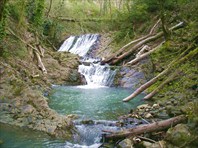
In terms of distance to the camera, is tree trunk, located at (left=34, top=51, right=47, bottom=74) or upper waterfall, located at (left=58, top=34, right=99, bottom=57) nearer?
tree trunk, located at (left=34, top=51, right=47, bottom=74)

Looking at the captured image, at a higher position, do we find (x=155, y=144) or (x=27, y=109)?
(x=27, y=109)

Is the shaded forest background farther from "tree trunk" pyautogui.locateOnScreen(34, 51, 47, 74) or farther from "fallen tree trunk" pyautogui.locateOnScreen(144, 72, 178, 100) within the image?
"tree trunk" pyautogui.locateOnScreen(34, 51, 47, 74)

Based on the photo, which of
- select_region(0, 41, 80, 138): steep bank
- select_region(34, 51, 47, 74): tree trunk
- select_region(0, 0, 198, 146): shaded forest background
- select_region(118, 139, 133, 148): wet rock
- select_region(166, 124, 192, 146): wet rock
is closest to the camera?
select_region(166, 124, 192, 146): wet rock

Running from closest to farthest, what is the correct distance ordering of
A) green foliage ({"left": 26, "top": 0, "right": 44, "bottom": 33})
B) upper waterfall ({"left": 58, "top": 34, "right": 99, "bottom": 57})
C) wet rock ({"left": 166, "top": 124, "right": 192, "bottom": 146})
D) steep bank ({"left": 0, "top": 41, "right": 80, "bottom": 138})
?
wet rock ({"left": 166, "top": 124, "right": 192, "bottom": 146})
steep bank ({"left": 0, "top": 41, "right": 80, "bottom": 138})
green foliage ({"left": 26, "top": 0, "right": 44, "bottom": 33})
upper waterfall ({"left": 58, "top": 34, "right": 99, "bottom": 57})

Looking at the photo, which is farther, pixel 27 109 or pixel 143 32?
pixel 143 32

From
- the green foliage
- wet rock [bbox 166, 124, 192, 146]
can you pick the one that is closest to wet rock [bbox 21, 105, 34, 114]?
wet rock [bbox 166, 124, 192, 146]

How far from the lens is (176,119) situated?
657cm

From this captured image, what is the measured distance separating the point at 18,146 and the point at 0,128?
0.76 meters

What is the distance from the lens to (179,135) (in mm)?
5816

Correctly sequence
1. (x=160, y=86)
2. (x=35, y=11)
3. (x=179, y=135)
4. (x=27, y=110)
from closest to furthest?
(x=179, y=135) < (x=27, y=110) < (x=160, y=86) < (x=35, y=11)

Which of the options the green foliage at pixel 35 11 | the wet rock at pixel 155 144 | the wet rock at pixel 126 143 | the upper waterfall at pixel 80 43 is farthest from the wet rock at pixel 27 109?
the upper waterfall at pixel 80 43

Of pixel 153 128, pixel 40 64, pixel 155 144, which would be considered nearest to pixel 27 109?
pixel 153 128

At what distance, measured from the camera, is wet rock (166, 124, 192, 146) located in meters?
5.74

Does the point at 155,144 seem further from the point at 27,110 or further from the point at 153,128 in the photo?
the point at 27,110
